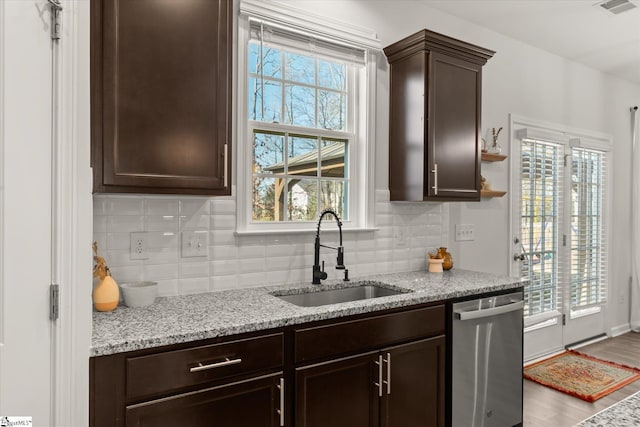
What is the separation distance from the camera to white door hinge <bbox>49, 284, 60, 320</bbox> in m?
1.39

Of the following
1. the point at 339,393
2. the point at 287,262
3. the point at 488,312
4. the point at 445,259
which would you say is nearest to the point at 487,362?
the point at 488,312

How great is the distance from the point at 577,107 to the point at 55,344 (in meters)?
4.83

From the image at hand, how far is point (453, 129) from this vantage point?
2850 millimetres

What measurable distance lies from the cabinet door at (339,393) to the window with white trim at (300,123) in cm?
92

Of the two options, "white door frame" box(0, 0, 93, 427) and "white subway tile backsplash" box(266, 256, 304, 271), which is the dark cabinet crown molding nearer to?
"white subway tile backsplash" box(266, 256, 304, 271)

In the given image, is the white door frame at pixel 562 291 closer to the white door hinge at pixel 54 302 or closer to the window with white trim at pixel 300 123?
the window with white trim at pixel 300 123

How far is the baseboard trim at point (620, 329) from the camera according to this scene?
4920 mm

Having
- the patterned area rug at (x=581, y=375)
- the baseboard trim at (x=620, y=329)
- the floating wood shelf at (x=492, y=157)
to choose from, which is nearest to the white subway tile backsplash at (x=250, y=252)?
the floating wood shelf at (x=492, y=157)

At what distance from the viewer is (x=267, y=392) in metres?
1.75

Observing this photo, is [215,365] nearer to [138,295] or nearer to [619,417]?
[138,295]

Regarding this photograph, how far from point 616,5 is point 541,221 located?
6.01 feet

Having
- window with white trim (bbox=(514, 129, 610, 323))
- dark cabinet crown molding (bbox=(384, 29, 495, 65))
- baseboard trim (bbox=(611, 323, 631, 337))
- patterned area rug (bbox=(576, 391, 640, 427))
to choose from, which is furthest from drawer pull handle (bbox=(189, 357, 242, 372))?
baseboard trim (bbox=(611, 323, 631, 337))

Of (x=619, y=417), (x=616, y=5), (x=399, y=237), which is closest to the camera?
(x=619, y=417)

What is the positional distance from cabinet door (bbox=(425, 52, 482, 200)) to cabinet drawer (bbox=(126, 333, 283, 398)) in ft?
4.91
